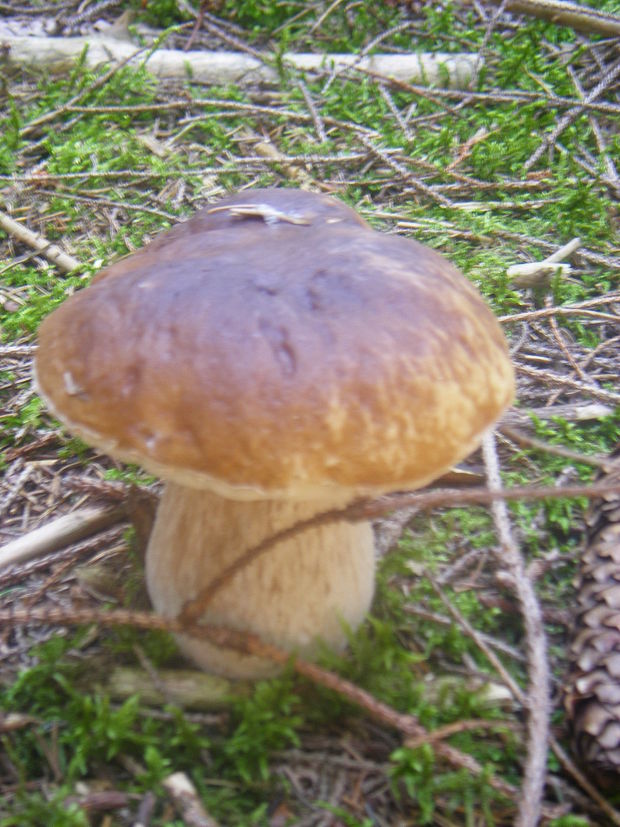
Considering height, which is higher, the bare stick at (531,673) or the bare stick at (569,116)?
the bare stick at (569,116)

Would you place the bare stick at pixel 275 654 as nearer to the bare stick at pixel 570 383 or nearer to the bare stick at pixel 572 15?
the bare stick at pixel 570 383

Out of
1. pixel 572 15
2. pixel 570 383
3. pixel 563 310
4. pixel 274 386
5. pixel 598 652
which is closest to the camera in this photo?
pixel 274 386

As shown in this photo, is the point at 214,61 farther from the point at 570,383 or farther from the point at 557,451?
the point at 557,451

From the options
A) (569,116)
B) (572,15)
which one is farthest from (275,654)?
(572,15)

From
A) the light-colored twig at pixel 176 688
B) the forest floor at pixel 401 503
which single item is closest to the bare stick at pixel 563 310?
the forest floor at pixel 401 503

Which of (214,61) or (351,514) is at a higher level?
(214,61)

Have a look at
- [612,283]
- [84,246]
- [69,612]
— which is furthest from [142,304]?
[612,283]

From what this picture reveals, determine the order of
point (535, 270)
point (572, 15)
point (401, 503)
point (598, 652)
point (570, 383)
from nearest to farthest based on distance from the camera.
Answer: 1. point (401, 503)
2. point (598, 652)
3. point (570, 383)
4. point (535, 270)
5. point (572, 15)

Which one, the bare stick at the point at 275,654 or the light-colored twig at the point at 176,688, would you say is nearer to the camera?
the bare stick at the point at 275,654
